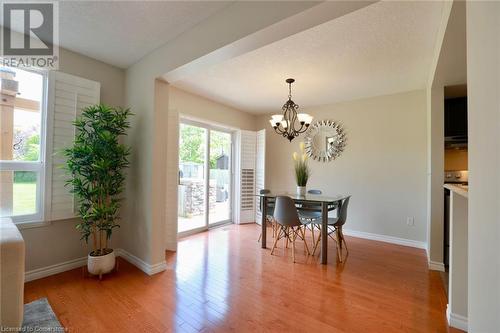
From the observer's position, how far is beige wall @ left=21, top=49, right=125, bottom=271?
2.33m

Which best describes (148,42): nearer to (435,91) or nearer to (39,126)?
(39,126)

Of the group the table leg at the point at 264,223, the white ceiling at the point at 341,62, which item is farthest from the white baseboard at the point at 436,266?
the white ceiling at the point at 341,62

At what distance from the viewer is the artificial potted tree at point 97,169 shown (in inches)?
90.3

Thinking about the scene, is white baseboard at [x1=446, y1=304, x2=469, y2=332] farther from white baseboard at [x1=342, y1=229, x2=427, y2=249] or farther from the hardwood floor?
white baseboard at [x1=342, y1=229, x2=427, y2=249]

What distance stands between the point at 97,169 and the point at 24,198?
2.59 ft

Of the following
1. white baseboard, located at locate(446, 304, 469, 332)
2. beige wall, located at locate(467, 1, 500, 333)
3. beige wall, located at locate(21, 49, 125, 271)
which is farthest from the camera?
beige wall, located at locate(21, 49, 125, 271)

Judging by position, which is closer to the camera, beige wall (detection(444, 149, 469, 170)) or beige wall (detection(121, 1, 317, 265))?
beige wall (detection(121, 1, 317, 265))

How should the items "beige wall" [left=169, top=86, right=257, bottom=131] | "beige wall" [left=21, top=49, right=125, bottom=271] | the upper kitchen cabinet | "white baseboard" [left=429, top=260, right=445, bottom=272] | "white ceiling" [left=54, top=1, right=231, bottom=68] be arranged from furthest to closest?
"beige wall" [left=169, top=86, right=257, bottom=131] → the upper kitchen cabinet → "white baseboard" [left=429, top=260, right=445, bottom=272] → "beige wall" [left=21, top=49, right=125, bottom=271] → "white ceiling" [left=54, top=1, right=231, bottom=68]

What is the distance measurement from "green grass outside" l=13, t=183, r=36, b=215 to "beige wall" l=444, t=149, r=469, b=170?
5431mm

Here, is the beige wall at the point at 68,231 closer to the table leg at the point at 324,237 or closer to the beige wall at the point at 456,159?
the table leg at the point at 324,237

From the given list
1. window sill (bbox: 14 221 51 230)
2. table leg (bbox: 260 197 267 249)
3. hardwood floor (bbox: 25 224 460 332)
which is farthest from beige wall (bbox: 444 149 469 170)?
window sill (bbox: 14 221 51 230)

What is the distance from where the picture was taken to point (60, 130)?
2455 millimetres

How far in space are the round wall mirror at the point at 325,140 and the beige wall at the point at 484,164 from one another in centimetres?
336

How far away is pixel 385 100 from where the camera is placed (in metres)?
3.82
